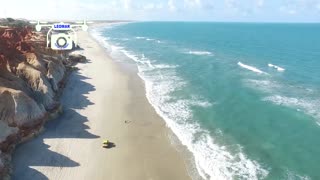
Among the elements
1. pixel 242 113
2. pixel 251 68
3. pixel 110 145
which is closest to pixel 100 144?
pixel 110 145

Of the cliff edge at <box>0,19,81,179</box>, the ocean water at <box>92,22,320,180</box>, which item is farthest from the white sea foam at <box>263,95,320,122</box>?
the cliff edge at <box>0,19,81,179</box>

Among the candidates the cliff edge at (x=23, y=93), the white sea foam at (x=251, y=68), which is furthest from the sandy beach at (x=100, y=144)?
the white sea foam at (x=251, y=68)

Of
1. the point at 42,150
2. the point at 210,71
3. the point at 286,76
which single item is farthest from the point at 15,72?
the point at 286,76

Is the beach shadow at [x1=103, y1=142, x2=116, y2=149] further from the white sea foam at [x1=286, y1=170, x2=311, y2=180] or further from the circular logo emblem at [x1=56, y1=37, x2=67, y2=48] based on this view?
the white sea foam at [x1=286, y1=170, x2=311, y2=180]

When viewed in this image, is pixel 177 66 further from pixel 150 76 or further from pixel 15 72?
pixel 15 72

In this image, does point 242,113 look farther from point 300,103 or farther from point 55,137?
point 55,137

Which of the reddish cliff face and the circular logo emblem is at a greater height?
the circular logo emblem

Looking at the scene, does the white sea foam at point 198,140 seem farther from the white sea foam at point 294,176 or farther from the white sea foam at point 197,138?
the white sea foam at point 294,176
